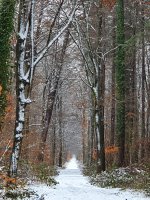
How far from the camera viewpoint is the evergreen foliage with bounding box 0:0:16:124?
1703 centimetres

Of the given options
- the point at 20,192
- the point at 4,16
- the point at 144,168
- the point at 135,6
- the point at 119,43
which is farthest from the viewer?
the point at 135,6

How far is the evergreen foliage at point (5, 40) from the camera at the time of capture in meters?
17.0

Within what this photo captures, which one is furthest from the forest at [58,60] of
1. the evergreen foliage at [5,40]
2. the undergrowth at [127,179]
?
the undergrowth at [127,179]

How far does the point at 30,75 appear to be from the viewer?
14.0 meters

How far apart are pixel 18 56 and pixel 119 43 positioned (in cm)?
1192

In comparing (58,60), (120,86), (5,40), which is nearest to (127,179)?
(120,86)

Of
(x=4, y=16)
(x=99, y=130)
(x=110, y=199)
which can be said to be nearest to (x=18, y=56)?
(x=4, y=16)

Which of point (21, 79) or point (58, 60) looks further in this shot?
point (58, 60)

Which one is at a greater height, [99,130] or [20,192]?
[99,130]

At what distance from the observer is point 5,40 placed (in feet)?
58.2

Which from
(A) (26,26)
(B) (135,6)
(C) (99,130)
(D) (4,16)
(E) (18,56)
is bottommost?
(C) (99,130)

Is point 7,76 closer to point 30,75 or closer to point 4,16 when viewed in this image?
point 4,16

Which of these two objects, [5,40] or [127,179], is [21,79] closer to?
[5,40]

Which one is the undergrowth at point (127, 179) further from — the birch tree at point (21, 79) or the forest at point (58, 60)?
the birch tree at point (21, 79)
